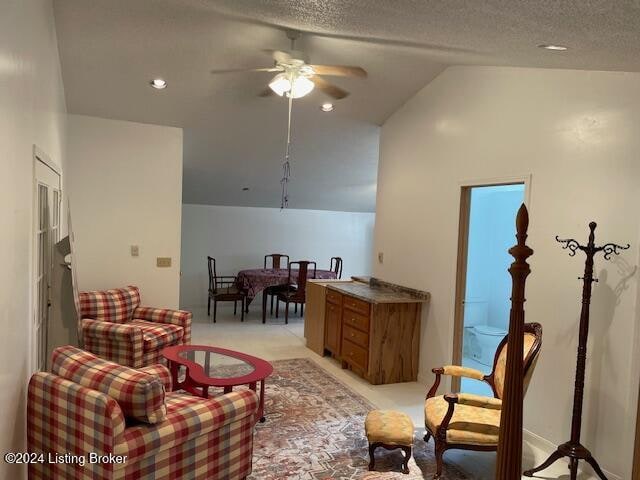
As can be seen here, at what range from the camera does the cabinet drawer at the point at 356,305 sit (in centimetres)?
437

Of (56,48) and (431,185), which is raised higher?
(56,48)

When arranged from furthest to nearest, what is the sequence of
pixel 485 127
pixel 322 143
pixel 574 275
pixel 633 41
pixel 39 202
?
pixel 322 143 → pixel 485 127 → pixel 574 275 → pixel 39 202 → pixel 633 41

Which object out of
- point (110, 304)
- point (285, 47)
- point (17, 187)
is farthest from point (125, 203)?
point (17, 187)

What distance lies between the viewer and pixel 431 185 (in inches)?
174

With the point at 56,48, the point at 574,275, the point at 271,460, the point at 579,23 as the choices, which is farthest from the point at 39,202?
the point at 574,275

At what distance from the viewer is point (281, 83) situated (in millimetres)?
3365

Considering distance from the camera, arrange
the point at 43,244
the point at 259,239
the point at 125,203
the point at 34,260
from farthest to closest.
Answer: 1. the point at 259,239
2. the point at 125,203
3. the point at 43,244
4. the point at 34,260

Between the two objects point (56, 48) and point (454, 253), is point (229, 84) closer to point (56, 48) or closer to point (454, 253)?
point (56, 48)

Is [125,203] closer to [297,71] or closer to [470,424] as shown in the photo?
[297,71]

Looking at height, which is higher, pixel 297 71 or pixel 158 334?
pixel 297 71

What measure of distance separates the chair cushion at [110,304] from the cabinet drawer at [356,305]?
2145mm

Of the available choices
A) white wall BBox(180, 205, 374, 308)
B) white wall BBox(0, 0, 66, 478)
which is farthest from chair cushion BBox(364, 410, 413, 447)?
white wall BBox(180, 205, 374, 308)

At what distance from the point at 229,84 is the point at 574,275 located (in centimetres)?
328

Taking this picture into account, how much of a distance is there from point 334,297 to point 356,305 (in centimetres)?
53
